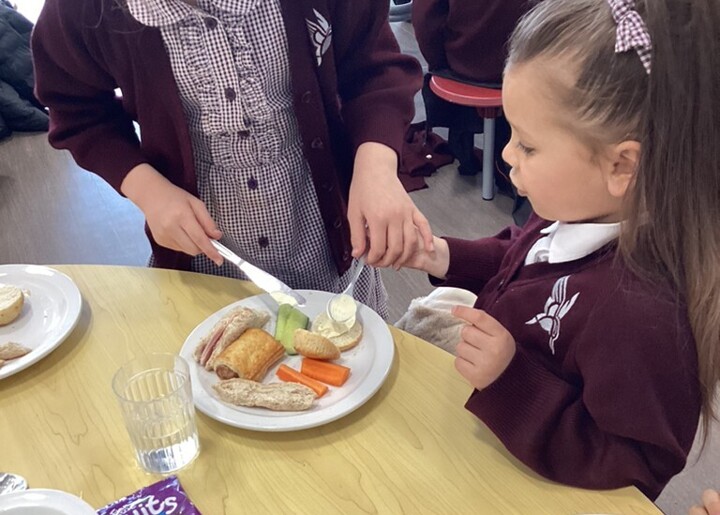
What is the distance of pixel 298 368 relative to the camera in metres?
0.91

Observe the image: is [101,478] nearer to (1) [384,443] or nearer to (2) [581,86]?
(1) [384,443]

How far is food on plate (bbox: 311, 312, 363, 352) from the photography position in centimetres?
94

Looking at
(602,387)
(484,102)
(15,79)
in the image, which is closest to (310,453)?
(602,387)

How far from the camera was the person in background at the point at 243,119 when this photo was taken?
997 mm

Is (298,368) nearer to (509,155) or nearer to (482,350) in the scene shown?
(482,350)

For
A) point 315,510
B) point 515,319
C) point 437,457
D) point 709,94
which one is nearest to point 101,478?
point 315,510

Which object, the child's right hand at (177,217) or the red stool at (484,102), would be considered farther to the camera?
the red stool at (484,102)

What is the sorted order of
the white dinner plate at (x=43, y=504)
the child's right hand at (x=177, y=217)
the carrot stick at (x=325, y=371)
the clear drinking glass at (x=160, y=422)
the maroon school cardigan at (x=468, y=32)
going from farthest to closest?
1. the maroon school cardigan at (x=468, y=32)
2. the child's right hand at (x=177, y=217)
3. the carrot stick at (x=325, y=371)
4. the clear drinking glass at (x=160, y=422)
5. the white dinner plate at (x=43, y=504)

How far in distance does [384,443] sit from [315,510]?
0.11 meters

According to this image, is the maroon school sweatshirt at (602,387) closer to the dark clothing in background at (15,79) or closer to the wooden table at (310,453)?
the wooden table at (310,453)

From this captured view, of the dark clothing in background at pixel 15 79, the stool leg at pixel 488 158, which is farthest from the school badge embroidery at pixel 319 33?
Result: the dark clothing in background at pixel 15 79

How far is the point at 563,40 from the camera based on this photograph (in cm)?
77

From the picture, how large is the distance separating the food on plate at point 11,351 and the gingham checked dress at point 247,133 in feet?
1.07

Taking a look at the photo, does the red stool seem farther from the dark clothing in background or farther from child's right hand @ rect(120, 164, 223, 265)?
the dark clothing in background
